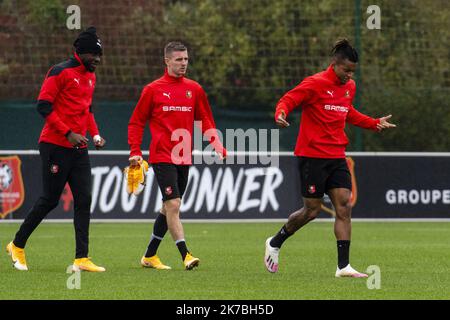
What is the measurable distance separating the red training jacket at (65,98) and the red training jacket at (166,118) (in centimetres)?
53

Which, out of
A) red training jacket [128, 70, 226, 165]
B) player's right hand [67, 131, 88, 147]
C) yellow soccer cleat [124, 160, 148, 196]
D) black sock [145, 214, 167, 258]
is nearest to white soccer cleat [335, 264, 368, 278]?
red training jacket [128, 70, 226, 165]

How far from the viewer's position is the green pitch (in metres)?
10.3

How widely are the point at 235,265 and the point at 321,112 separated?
2.11 metres

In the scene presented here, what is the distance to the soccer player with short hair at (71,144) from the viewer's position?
12297 millimetres

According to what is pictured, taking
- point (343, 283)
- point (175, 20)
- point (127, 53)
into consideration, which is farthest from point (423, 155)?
point (343, 283)

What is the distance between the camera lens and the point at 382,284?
35.9 ft

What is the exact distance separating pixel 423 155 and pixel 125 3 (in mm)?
7821

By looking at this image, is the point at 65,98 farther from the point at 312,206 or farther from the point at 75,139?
the point at 312,206

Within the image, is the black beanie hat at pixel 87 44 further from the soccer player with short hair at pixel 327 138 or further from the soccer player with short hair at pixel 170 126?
the soccer player with short hair at pixel 327 138
